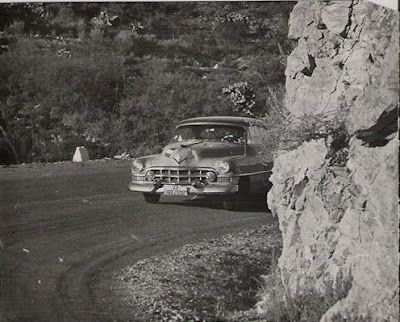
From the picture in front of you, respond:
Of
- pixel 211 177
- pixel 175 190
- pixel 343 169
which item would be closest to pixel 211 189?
pixel 211 177

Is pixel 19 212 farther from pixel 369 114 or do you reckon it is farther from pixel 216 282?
pixel 369 114

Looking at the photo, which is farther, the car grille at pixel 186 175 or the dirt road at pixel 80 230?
the car grille at pixel 186 175

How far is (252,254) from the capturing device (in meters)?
3.65

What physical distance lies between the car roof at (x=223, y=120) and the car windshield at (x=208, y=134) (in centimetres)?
2

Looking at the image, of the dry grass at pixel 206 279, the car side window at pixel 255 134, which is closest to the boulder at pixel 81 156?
the dry grass at pixel 206 279

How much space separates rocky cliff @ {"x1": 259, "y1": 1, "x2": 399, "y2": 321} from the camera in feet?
10.4

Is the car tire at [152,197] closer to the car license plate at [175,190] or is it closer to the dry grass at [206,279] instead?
the car license plate at [175,190]

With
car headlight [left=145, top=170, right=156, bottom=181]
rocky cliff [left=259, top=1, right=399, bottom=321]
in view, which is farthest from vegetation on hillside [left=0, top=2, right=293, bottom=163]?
rocky cliff [left=259, top=1, right=399, bottom=321]

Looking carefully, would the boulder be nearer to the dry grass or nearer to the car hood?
the car hood

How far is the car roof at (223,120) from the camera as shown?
12.3 ft

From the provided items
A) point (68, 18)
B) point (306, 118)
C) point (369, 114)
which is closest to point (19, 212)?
point (68, 18)

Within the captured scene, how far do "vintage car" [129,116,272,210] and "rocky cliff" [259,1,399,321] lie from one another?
0.16 metres

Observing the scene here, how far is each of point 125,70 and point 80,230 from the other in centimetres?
97

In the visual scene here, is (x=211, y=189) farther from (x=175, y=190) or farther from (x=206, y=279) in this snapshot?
(x=206, y=279)
